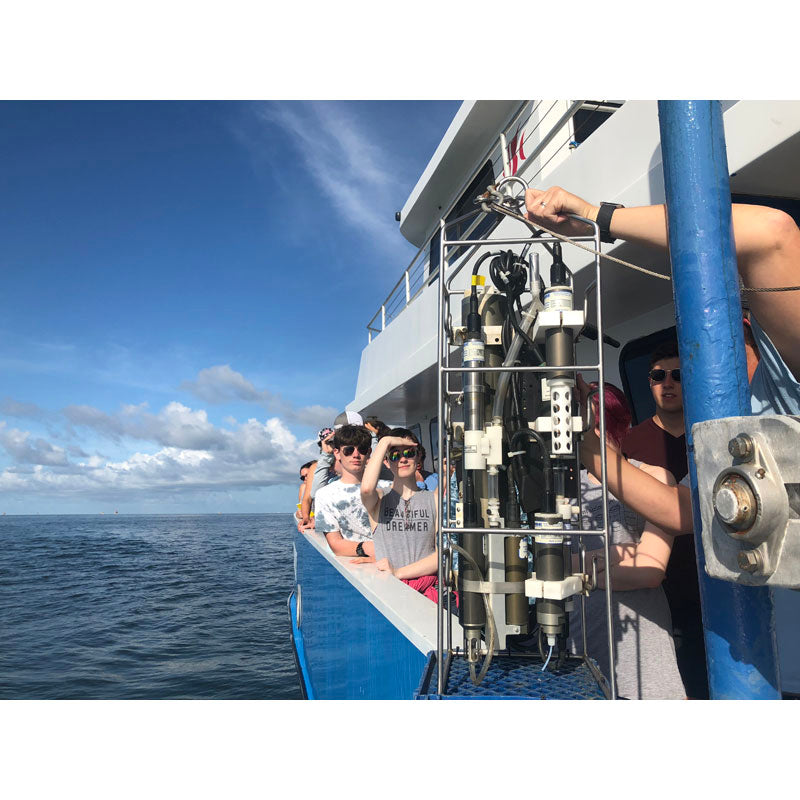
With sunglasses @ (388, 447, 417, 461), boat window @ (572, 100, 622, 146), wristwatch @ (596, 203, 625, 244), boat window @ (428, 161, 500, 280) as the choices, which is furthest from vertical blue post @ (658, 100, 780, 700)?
boat window @ (428, 161, 500, 280)

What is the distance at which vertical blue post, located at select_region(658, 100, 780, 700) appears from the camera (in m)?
1.32

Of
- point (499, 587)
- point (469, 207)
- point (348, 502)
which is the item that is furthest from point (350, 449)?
point (469, 207)

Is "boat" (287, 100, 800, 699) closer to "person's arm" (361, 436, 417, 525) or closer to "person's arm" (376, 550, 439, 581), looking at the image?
"person's arm" (376, 550, 439, 581)

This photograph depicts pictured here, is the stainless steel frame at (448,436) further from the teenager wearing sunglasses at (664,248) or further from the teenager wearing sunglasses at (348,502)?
the teenager wearing sunglasses at (348,502)

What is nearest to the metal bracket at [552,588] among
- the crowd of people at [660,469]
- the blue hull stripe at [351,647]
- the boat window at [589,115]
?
the crowd of people at [660,469]

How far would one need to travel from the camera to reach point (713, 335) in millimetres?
1406

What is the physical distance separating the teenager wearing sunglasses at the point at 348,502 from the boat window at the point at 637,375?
2082 millimetres

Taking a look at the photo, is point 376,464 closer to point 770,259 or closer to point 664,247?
point 664,247

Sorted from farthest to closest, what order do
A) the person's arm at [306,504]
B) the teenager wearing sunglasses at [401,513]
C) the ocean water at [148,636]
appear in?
1. the ocean water at [148,636]
2. the person's arm at [306,504]
3. the teenager wearing sunglasses at [401,513]

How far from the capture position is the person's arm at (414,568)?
3.42 meters

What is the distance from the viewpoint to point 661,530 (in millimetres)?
1877

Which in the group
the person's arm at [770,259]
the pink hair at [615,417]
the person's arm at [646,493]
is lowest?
the person's arm at [646,493]

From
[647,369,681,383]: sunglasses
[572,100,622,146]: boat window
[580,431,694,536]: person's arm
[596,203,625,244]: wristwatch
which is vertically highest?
[572,100,622,146]: boat window

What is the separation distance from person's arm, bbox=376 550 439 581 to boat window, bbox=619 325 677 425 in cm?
183
